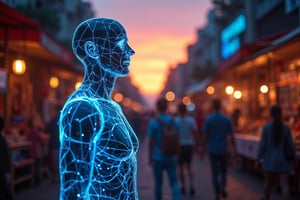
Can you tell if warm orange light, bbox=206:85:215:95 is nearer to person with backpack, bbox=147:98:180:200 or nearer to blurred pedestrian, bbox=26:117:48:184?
blurred pedestrian, bbox=26:117:48:184

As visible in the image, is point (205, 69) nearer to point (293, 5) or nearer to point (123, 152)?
point (293, 5)

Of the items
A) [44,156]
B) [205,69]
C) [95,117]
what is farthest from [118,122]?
[205,69]

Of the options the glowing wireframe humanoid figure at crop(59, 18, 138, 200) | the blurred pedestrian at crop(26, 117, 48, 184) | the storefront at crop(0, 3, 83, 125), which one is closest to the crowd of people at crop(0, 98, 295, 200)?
the blurred pedestrian at crop(26, 117, 48, 184)

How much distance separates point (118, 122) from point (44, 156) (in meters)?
10.5

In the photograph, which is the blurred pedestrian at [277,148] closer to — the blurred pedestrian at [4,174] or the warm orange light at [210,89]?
the blurred pedestrian at [4,174]

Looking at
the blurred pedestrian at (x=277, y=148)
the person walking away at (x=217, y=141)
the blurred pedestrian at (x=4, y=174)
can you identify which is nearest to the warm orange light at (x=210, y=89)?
the person walking away at (x=217, y=141)

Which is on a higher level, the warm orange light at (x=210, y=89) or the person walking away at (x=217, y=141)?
the warm orange light at (x=210, y=89)

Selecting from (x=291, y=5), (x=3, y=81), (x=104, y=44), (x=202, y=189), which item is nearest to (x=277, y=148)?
(x=202, y=189)

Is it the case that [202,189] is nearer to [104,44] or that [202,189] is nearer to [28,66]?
[104,44]

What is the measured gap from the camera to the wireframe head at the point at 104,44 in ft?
10.5

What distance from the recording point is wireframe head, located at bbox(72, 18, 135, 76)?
3186 mm

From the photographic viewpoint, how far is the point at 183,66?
94375 mm

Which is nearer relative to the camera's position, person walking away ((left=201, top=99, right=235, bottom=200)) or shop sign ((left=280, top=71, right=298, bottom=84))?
person walking away ((left=201, top=99, right=235, bottom=200))

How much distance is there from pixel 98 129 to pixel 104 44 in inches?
22.6
